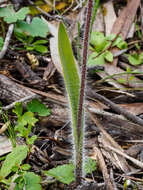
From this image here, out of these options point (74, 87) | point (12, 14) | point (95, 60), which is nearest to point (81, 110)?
point (74, 87)

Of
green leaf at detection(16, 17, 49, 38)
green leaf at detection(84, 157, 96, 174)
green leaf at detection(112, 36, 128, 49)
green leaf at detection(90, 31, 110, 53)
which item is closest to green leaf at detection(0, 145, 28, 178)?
green leaf at detection(84, 157, 96, 174)

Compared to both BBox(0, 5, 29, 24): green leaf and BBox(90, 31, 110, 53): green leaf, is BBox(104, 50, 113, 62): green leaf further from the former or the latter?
BBox(0, 5, 29, 24): green leaf

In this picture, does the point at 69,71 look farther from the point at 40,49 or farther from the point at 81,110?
the point at 40,49

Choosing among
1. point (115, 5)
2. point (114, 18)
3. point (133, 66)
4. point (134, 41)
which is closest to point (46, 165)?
point (133, 66)

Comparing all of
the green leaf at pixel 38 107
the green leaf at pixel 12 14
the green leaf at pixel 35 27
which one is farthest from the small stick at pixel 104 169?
the green leaf at pixel 12 14

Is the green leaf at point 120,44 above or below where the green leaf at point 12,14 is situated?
below

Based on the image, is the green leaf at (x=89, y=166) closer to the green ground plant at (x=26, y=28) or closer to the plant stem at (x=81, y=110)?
the plant stem at (x=81, y=110)

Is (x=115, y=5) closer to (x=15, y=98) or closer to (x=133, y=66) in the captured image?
(x=133, y=66)
